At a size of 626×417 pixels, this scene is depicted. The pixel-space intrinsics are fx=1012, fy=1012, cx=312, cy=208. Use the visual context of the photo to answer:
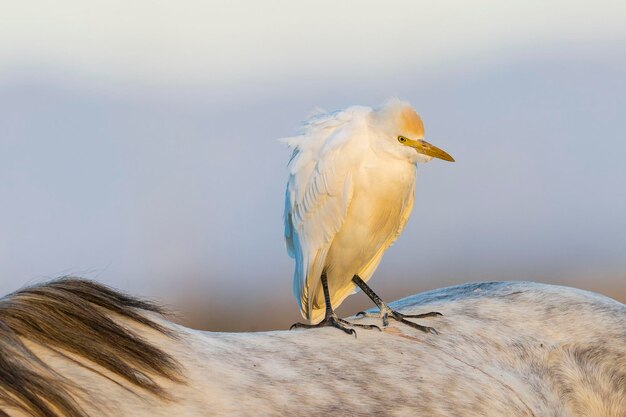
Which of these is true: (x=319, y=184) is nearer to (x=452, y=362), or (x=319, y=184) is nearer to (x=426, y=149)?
(x=426, y=149)

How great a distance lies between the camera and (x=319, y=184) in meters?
3.76

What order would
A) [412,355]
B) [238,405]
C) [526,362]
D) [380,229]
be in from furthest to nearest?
[380,229] → [526,362] → [412,355] → [238,405]

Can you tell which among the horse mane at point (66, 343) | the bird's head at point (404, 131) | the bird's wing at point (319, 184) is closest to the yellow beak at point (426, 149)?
the bird's head at point (404, 131)

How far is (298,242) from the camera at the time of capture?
4020 mm

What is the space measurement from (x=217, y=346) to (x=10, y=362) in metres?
0.69

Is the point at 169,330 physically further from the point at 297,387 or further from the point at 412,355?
the point at 412,355

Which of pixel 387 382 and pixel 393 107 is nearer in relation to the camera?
pixel 387 382

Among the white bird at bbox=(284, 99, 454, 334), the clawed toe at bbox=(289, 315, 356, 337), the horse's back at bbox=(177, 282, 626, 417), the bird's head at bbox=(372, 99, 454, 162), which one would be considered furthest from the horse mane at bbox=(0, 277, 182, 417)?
the bird's head at bbox=(372, 99, 454, 162)

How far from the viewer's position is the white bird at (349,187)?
12.1 ft

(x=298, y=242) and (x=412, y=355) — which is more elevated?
(x=298, y=242)

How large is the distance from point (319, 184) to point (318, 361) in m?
0.90

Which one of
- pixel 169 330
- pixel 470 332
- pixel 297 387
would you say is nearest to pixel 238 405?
pixel 297 387

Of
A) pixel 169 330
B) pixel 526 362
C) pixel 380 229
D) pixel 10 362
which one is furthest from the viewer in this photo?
pixel 380 229

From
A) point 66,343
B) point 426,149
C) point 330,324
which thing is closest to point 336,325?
point 330,324
